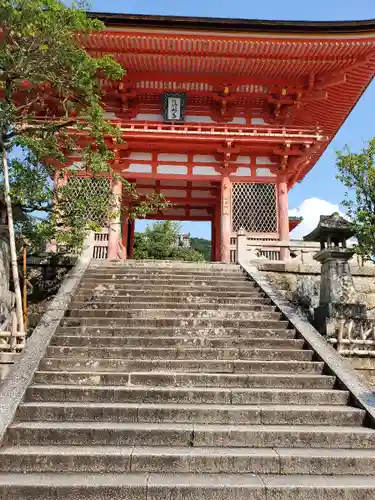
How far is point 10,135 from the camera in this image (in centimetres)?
741

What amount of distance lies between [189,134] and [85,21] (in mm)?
5980

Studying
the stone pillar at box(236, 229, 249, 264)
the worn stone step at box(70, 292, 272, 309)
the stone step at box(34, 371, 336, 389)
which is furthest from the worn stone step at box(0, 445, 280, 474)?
the stone pillar at box(236, 229, 249, 264)

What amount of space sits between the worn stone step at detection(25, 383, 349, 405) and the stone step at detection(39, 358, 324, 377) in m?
0.63

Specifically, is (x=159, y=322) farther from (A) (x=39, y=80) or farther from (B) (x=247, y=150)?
(B) (x=247, y=150)

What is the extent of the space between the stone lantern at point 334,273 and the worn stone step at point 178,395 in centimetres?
237

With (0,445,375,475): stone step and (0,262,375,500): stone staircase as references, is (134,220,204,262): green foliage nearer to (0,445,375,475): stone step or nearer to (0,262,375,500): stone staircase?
(0,262,375,500): stone staircase

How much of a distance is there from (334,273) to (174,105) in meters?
9.02

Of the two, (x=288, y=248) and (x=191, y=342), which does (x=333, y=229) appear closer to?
(x=288, y=248)

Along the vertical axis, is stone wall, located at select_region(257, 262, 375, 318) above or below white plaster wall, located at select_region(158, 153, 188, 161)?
below

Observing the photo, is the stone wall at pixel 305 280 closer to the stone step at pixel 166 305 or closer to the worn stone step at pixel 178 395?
the stone step at pixel 166 305

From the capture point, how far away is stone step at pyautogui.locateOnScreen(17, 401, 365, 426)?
15.2ft

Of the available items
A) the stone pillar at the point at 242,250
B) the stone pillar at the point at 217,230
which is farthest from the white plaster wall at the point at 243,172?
the stone pillar at the point at 242,250

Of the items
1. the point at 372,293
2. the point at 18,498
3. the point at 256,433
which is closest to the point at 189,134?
the point at 372,293

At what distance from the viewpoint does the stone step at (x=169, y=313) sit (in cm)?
732
